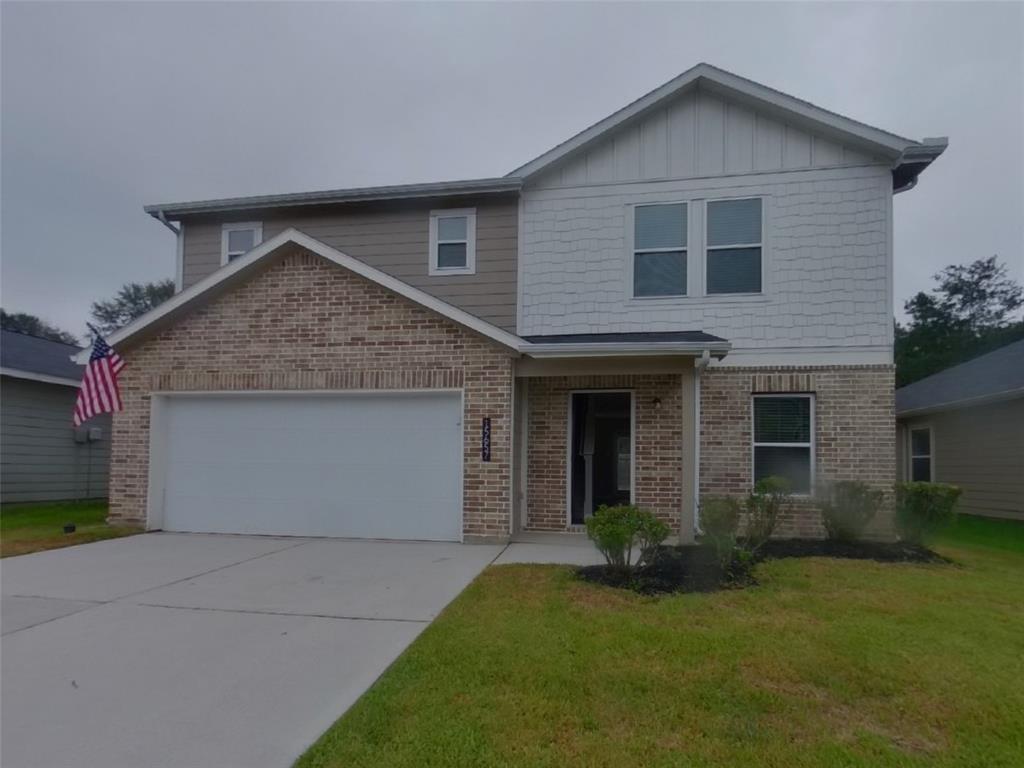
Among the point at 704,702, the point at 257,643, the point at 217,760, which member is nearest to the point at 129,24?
the point at 257,643

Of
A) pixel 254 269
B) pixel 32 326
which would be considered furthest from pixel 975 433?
pixel 32 326

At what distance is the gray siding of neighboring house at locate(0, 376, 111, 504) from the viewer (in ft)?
41.6

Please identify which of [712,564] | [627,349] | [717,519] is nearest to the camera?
[712,564]

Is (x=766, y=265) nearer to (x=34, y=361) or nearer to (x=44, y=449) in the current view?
(x=44, y=449)

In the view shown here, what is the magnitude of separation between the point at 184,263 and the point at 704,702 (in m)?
11.6

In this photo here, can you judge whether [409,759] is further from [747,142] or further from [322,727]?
[747,142]

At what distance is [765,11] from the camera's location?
36.8ft

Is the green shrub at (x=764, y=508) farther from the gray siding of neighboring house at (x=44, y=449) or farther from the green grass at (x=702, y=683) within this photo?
the gray siding of neighboring house at (x=44, y=449)

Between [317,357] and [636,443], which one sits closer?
[317,357]

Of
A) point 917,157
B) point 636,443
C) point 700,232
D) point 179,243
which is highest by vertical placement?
→ point 917,157

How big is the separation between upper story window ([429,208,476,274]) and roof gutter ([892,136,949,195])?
21.7 ft

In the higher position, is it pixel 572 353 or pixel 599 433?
pixel 572 353

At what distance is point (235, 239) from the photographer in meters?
11.4

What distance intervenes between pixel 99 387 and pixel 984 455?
1728 cm
